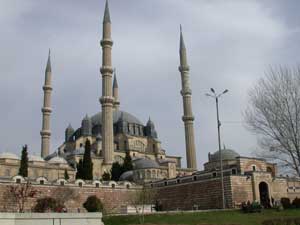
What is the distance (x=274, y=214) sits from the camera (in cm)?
2009

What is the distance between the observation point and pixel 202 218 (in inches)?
755

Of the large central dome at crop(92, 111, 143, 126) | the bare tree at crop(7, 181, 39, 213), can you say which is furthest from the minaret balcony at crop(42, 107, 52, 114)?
the bare tree at crop(7, 181, 39, 213)

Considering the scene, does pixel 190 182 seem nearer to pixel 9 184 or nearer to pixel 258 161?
pixel 258 161

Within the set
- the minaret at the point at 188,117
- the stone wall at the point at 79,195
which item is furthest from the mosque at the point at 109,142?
the stone wall at the point at 79,195

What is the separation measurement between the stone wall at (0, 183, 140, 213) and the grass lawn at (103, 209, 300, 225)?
9.36 metres

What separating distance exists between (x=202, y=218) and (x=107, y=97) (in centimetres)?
2441

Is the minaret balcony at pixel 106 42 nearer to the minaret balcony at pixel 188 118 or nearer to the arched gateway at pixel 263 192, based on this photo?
the minaret balcony at pixel 188 118

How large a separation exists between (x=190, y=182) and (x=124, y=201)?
6542 mm

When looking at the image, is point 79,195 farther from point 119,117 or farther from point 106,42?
point 119,117

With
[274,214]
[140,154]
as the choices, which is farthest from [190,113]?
[274,214]

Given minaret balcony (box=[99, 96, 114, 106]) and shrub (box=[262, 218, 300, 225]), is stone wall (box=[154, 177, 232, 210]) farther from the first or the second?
minaret balcony (box=[99, 96, 114, 106])

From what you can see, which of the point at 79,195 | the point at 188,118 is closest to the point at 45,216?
the point at 79,195

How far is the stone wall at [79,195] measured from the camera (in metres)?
27.8

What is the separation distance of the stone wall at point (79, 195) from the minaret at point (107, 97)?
7.85 metres
